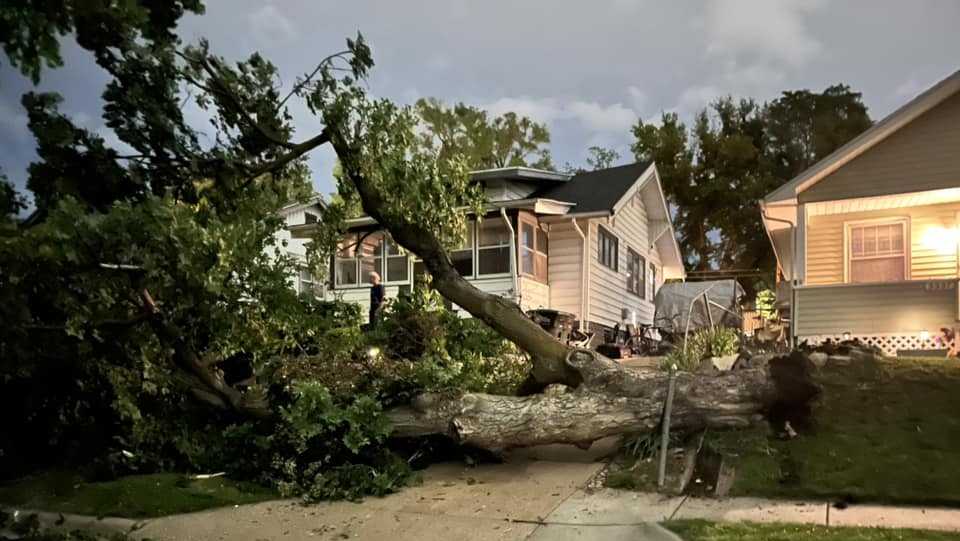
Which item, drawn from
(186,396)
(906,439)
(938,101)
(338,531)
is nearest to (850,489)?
(906,439)

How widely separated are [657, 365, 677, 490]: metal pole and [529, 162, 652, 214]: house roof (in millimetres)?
11058

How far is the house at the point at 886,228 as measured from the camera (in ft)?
40.3

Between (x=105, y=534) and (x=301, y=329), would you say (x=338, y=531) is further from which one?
(x=301, y=329)

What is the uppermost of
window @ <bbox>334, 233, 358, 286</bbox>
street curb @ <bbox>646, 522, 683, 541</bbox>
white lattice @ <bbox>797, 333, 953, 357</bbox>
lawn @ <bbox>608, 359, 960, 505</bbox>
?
window @ <bbox>334, 233, 358, 286</bbox>

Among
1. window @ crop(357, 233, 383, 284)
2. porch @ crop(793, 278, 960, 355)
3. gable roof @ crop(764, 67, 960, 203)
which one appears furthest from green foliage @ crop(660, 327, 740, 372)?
window @ crop(357, 233, 383, 284)

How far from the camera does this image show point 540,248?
19.2 m

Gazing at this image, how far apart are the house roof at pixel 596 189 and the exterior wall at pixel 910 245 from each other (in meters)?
5.06

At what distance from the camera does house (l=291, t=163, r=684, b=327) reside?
18156 millimetres

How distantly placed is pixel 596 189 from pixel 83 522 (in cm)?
1565

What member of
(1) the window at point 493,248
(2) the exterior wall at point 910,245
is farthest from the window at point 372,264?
(2) the exterior wall at point 910,245

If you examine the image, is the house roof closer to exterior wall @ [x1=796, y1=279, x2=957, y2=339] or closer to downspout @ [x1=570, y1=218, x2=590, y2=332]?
downspout @ [x1=570, y1=218, x2=590, y2=332]

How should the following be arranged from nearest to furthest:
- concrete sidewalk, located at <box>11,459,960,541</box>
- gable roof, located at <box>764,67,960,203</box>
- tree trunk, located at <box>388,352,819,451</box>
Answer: concrete sidewalk, located at <box>11,459,960,541</box>, tree trunk, located at <box>388,352,819,451</box>, gable roof, located at <box>764,67,960,203</box>

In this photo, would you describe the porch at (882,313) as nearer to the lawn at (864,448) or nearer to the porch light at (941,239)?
the porch light at (941,239)

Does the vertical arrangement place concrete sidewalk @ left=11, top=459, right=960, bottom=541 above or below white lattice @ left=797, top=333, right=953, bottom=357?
below
